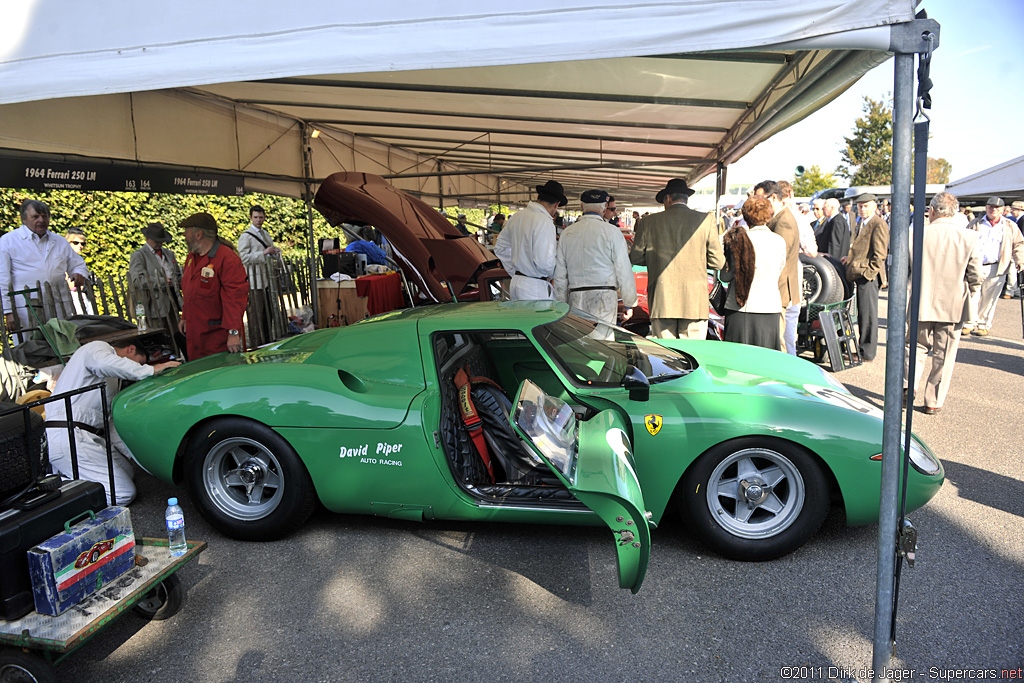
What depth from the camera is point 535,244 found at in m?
6.20

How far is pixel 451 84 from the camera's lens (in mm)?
7141

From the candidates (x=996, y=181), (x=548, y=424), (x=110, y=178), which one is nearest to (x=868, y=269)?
(x=548, y=424)

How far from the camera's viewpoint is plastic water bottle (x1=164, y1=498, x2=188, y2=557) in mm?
2793

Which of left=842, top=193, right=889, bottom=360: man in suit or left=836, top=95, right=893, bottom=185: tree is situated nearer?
left=842, top=193, right=889, bottom=360: man in suit

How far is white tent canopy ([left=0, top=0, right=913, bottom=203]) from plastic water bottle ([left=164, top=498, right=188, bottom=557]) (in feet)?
5.77

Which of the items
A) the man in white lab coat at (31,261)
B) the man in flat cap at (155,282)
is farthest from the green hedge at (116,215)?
the man in white lab coat at (31,261)

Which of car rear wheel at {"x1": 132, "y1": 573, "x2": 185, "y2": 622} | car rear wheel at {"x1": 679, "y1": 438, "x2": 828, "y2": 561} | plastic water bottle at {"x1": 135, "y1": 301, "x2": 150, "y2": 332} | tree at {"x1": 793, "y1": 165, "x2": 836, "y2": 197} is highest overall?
tree at {"x1": 793, "y1": 165, "x2": 836, "y2": 197}

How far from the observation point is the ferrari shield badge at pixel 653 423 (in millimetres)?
3137

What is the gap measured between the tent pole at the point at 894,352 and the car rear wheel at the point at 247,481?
2605 millimetres

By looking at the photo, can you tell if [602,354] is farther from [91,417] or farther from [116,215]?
[116,215]

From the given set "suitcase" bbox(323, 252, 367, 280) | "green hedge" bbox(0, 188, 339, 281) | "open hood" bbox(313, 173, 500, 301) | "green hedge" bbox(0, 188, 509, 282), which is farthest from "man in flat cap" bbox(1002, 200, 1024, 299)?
"green hedge" bbox(0, 188, 509, 282)

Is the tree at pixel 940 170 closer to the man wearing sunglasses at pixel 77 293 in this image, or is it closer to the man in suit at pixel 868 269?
the man in suit at pixel 868 269

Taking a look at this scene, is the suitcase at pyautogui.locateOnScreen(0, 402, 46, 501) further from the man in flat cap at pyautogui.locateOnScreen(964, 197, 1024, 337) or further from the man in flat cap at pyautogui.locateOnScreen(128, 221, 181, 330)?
the man in flat cap at pyautogui.locateOnScreen(964, 197, 1024, 337)

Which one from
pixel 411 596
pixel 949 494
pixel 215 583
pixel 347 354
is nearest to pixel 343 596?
pixel 411 596
